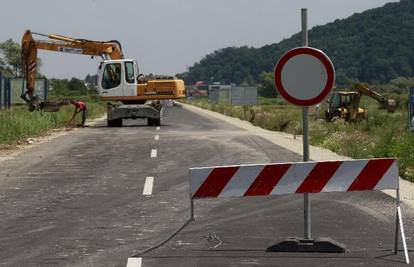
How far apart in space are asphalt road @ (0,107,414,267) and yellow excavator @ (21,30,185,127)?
1802 cm

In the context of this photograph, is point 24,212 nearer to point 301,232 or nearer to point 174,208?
point 174,208

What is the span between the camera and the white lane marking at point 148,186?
40.4 feet

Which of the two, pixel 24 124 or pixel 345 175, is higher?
pixel 345 175

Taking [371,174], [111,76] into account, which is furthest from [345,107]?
[371,174]

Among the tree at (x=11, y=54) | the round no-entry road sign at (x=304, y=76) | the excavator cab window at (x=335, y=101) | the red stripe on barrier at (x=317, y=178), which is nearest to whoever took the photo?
the round no-entry road sign at (x=304, y=76)

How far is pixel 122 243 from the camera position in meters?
8.08

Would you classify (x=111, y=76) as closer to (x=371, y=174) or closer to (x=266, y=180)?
(x=266, y=180)

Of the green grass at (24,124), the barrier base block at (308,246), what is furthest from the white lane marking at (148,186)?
the green grass at (24,124)

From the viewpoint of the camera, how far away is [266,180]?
7.86 m

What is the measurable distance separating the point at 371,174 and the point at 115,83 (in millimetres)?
28328

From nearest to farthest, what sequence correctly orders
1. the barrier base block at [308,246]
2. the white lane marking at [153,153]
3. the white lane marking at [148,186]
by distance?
the barrier base block at [308,246], the white lane marking at [148,186], the white lane marking at [153,153]

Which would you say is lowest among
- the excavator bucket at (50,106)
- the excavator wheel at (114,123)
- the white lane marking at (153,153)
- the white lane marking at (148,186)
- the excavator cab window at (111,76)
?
the white lane marking at (148,186)

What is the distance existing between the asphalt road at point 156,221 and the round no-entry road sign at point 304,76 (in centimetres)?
157

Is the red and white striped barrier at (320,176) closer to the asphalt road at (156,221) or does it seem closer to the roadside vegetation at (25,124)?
the asphalt road at (156,221)
